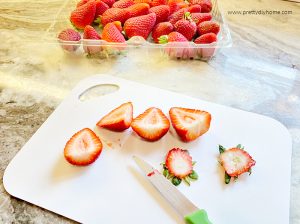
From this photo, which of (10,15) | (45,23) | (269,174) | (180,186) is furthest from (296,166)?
(10,15)

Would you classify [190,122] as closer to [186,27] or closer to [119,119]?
[119,119]

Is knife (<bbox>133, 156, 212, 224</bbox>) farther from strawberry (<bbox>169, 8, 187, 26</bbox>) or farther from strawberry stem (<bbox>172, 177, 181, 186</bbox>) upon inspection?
strawberry (<bbox>169, 8, 187, 26</bbox>)

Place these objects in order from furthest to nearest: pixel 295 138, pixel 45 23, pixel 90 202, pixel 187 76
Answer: pixel 45 23
pixel 187 76
pixel 295 138
pixel 90 202

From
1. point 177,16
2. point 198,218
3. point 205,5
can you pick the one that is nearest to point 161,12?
point 177,16

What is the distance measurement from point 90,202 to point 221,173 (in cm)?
26

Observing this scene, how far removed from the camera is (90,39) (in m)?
0.99

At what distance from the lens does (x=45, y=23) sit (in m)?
1.19

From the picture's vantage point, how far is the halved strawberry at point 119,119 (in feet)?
2.48

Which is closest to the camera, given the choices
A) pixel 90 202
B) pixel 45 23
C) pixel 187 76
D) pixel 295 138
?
pixel 90 202

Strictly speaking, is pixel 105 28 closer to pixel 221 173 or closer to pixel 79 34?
pixel 79 34

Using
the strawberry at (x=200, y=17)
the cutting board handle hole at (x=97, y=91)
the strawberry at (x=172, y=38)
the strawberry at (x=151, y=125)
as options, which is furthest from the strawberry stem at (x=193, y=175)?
the strawberry at (x=200, y=17)

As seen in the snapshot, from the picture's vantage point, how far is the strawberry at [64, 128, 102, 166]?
0.69 metres

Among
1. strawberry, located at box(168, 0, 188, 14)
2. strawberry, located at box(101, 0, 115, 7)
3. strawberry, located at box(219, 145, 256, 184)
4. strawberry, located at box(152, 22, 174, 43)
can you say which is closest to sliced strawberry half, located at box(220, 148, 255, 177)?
strawberry, located at box(219, 145, 256, 184)

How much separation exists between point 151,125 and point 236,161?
19cm
